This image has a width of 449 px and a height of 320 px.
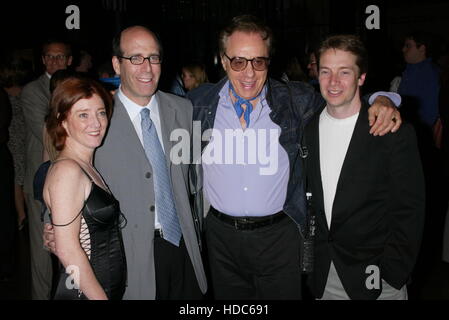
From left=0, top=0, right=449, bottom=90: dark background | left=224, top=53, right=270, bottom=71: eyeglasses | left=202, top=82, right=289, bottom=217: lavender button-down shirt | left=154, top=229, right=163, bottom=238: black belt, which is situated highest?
left=0, top=0, right=449, bottom=90: dark background

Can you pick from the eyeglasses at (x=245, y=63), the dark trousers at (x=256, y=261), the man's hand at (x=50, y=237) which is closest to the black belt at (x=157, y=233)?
the dark trousers at (x=256, y=261)

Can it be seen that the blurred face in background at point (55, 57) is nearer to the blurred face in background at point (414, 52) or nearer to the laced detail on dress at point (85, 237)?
the laced detail on dress at point (85, 237)

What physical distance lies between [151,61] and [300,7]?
824 centimetres

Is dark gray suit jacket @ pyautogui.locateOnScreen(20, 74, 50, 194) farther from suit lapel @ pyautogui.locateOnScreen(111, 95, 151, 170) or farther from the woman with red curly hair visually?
the woman with red curly hair

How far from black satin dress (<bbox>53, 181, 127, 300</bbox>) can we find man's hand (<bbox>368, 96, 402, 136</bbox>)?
1315 mm

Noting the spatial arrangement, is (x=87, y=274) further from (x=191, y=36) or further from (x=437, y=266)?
(x=191, y=36)

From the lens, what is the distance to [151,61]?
7.98ft

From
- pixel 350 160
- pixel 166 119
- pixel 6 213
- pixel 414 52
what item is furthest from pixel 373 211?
pixel 414 52

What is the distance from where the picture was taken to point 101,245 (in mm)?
2006

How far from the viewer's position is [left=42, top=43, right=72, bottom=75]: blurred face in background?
12.8 ft

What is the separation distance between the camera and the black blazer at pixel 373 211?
218cm

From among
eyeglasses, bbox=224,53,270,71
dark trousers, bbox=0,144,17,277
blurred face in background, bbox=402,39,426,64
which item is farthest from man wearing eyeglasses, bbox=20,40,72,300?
blurred face in background, bbox=402,39,426,64

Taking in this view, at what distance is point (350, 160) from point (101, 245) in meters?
1.27

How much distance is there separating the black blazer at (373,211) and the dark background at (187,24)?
4.18m
